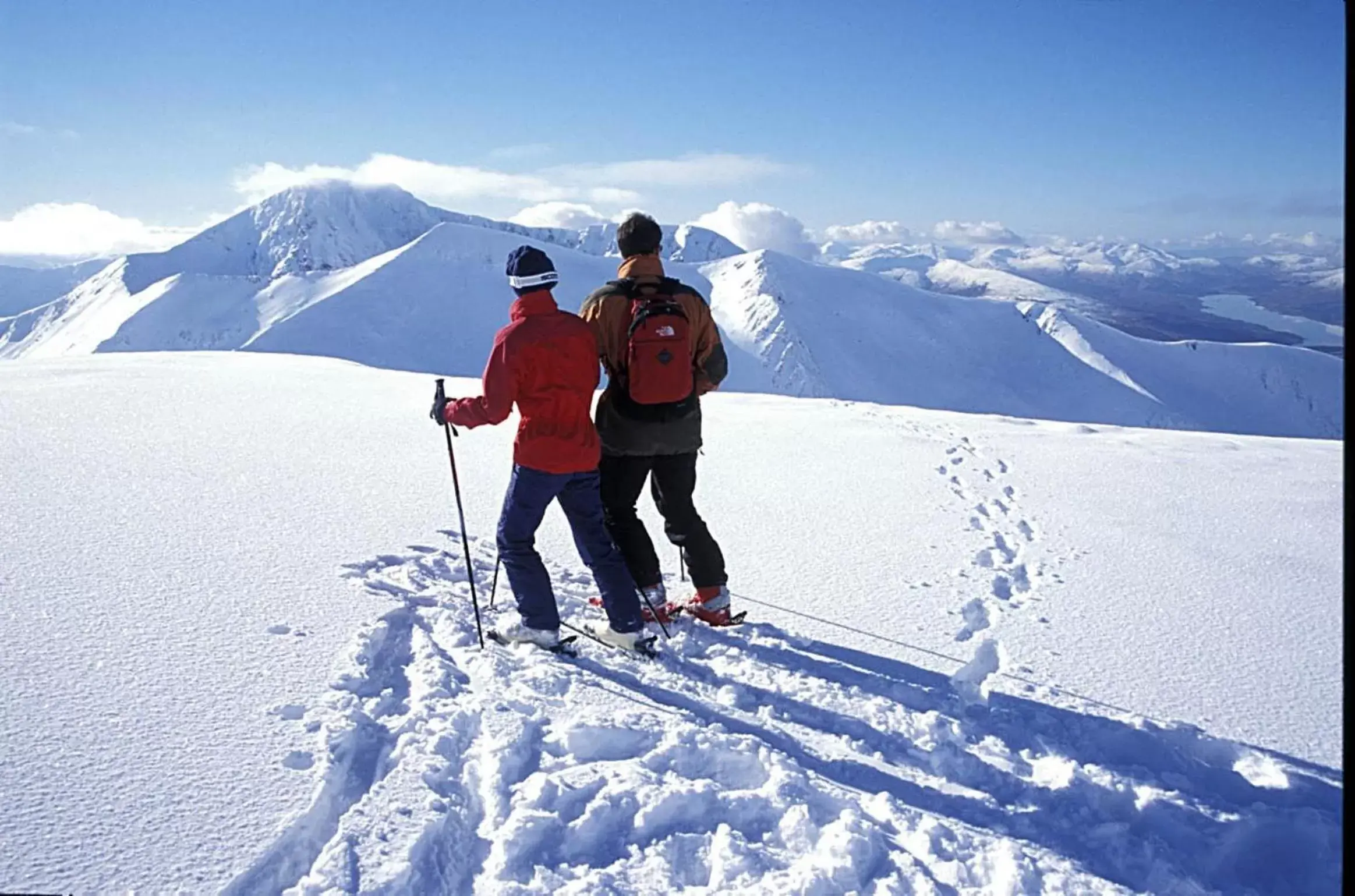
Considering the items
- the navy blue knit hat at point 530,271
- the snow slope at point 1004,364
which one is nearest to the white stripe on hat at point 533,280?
the navy blue knit hat at point 530,271

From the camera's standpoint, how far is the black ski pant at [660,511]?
4895 mm

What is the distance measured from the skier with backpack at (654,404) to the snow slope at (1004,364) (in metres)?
71.1

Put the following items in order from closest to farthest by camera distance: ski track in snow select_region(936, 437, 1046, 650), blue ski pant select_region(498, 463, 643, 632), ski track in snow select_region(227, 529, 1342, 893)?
1. ski track in snow select_region(227, 529, 1342, 893)
2. blue ski pant select_region(498, 463, 643, 632)
3. ski track in snow select_region(936, 437, 1046, 650)

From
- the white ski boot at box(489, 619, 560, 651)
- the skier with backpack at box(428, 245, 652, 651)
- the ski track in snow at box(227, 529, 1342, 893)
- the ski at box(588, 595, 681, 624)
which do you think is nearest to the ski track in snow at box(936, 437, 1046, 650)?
the ski track in snow at box(227, 529, 1342, 893)

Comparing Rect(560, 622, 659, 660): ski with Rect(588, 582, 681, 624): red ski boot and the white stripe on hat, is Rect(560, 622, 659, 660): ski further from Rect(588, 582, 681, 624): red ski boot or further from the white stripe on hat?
Answer: the white stripe on hat

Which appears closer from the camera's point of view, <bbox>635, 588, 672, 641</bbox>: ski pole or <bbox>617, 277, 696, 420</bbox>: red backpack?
<bbox>617, 277, 696, 420</bbox>: red backpack

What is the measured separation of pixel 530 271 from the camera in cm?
411

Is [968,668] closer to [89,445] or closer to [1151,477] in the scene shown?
[1151,477]

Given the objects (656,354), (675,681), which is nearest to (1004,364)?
(656,354)

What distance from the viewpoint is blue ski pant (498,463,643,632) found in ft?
14.5

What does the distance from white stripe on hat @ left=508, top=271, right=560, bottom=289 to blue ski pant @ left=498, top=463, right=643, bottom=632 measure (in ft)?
3.16

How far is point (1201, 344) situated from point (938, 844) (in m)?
102

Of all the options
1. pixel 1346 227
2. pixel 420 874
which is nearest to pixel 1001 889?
pixel 420 874

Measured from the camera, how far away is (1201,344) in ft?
286
